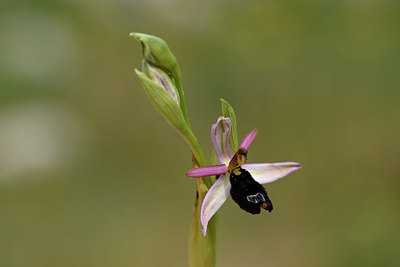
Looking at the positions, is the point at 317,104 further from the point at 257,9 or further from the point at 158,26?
the point at 158,26

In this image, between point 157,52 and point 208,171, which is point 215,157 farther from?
point 157,52

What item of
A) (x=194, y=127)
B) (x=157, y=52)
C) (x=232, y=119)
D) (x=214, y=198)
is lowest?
(x=194, y=127)

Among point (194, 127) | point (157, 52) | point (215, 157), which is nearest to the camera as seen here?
point (157, 52)

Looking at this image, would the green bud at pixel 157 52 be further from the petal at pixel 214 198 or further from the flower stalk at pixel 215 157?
the petal at pixel 214 198

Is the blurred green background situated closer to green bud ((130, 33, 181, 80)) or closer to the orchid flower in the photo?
the orchid flower

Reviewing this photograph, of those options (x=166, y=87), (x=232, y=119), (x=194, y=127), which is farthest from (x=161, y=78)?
(x=194, y=127)

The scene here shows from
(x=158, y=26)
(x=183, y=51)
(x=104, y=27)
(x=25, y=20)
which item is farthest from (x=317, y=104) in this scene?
(x=25, y=20)
